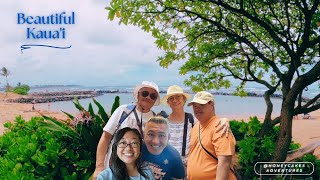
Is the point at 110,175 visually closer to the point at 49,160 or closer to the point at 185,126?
the point at 185,126

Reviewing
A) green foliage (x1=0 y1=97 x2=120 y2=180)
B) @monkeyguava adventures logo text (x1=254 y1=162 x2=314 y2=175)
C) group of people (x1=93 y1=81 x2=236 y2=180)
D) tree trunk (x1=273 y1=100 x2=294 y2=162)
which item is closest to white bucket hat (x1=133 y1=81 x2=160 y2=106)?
group of people (x1=93 y1=81 x2=236 y2=180)

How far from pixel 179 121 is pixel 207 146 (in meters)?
0.55

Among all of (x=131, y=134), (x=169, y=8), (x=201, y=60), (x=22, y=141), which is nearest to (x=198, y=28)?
(x=201, y=60)

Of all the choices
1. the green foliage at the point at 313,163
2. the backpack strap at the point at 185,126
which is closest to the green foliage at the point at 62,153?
the backpack strap at the point at 185,126

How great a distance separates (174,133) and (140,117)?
44cm

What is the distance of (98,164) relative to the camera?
3.80 metres

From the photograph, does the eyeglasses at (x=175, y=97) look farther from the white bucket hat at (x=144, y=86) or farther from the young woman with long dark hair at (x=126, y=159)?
the young woman with long dark hair at (x=126, y=159)

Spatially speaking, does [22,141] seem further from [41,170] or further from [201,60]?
[201,60]

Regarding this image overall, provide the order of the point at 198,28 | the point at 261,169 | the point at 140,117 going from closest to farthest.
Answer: the point at 140,117 < the point at 261,169 < the point at 198,28

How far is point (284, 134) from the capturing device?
7270mm

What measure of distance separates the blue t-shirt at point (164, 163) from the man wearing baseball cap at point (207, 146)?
1.62 feet

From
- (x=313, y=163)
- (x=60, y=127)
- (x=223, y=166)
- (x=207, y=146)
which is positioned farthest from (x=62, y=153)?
(x=313, y=163)

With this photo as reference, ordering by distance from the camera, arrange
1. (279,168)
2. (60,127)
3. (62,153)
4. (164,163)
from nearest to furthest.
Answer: (164,163)
(62,153)
(60,127)
(279,168)

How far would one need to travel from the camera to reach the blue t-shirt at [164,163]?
116 inches
